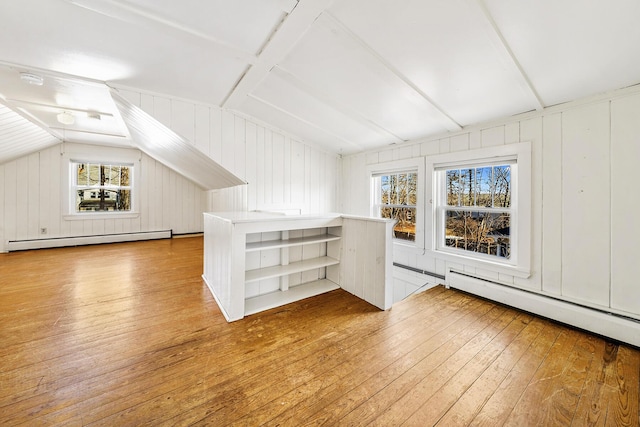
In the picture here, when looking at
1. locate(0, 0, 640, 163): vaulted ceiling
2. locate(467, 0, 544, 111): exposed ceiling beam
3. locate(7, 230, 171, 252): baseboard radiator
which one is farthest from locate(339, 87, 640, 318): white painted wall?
locate(7, 230, 171, 252): baseboard radiator

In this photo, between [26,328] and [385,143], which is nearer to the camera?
[26,328]

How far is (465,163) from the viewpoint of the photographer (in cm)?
269

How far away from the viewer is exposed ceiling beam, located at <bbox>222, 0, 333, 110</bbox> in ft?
4.78

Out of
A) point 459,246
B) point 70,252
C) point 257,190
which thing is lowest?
point 70,252

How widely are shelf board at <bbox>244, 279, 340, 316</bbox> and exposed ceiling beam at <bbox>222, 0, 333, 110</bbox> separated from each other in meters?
2.21

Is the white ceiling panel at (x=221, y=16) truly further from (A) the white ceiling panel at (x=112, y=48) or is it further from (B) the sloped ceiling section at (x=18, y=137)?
(B) the sloped ceiling section at (x=18, y=137)

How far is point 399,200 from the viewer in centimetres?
355

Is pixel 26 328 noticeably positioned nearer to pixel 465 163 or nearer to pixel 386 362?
pixel 386 362

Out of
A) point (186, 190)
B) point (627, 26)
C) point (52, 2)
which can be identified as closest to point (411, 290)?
point (627, 26)

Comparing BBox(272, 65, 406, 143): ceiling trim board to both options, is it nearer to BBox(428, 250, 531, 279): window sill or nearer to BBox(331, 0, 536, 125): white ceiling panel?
BBox(331, 0, 536, 125): white ceiling panel

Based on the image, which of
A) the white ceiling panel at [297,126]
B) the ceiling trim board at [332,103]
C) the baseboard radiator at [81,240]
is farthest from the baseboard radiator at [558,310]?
the baseboard radiator at [81,240]

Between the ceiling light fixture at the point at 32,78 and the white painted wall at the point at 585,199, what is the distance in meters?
4.36

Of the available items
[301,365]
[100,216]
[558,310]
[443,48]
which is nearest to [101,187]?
[100,216]

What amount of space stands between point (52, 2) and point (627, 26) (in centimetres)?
326
